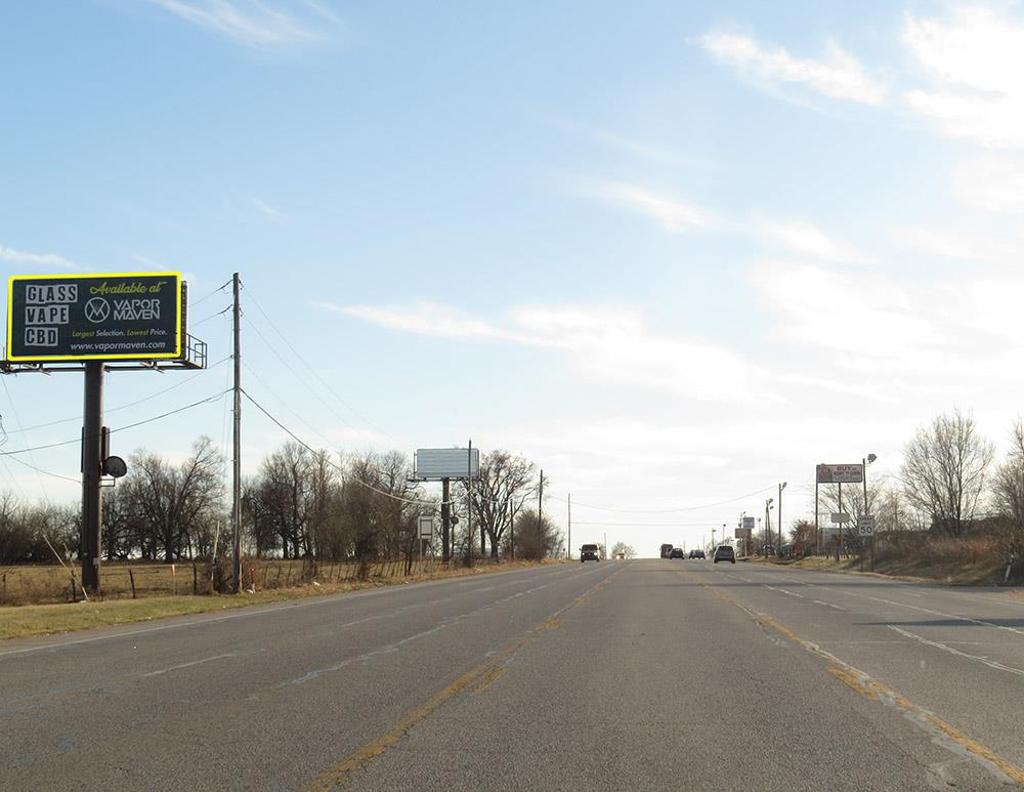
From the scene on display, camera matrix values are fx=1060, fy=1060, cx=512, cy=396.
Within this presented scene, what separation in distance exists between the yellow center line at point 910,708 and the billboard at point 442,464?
310ft

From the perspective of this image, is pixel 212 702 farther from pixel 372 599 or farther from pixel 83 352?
pixel 83 352

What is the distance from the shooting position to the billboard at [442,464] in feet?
370

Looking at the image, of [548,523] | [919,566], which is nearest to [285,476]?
[548,523]

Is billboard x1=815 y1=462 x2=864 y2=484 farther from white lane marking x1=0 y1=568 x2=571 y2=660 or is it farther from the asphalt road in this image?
the asphalt road

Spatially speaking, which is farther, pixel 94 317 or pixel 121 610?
pixel 94 317

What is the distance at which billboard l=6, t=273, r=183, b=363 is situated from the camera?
144ft

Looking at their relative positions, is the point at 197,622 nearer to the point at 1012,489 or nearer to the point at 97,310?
the point at 97,310

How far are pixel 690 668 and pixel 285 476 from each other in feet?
381

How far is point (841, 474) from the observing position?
115 m

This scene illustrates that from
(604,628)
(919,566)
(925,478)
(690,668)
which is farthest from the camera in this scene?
(925,478)

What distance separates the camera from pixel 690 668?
1426 cm

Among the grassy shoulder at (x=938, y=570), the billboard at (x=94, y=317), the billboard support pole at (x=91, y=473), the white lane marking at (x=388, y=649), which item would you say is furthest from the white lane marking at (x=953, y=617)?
the billboard at (x=94, y=317)

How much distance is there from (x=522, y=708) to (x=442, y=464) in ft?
339

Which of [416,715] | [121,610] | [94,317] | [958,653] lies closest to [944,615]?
[958,653]
